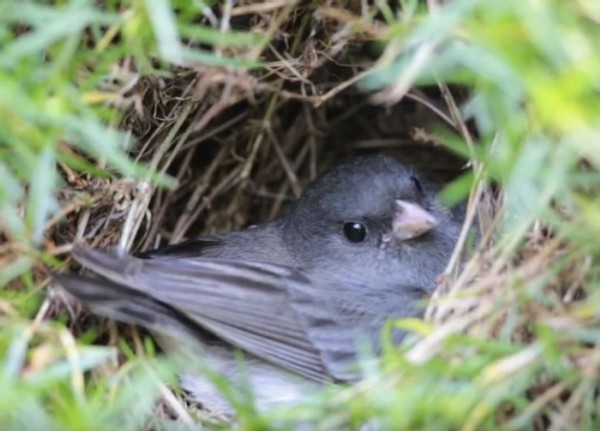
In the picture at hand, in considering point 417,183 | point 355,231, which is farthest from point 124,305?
point 417,183

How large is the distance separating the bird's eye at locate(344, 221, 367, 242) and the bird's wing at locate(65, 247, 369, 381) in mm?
355

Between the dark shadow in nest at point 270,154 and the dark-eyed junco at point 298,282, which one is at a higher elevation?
the dark shadow in nest at point 270,154

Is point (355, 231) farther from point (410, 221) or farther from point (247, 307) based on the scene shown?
point (247, 307)

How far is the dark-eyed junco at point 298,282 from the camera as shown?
2.21 metres

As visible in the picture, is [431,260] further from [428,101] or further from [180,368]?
[180,368]

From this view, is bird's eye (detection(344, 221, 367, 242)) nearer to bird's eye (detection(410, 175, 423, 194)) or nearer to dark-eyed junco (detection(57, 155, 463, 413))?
dark-eyed junco (detection(57, 155, 463, 413))

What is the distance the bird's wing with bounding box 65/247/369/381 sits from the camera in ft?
7.13

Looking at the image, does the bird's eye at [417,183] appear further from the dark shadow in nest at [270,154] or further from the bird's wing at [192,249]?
the bird's wing at [192,249]

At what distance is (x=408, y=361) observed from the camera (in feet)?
5.73

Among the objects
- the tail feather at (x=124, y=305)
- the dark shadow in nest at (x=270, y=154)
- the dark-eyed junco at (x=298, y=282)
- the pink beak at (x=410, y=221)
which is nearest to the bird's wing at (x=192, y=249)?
the dark-eyed junco at (x=298, y=282)

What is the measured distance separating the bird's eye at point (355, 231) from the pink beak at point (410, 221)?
9 cm

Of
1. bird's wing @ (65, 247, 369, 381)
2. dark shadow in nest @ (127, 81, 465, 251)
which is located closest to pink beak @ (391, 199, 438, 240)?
bird's wing @ (65, 247, 369, 381)

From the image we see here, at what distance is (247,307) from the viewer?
2.26 metres

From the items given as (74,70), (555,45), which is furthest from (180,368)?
(555,45)
